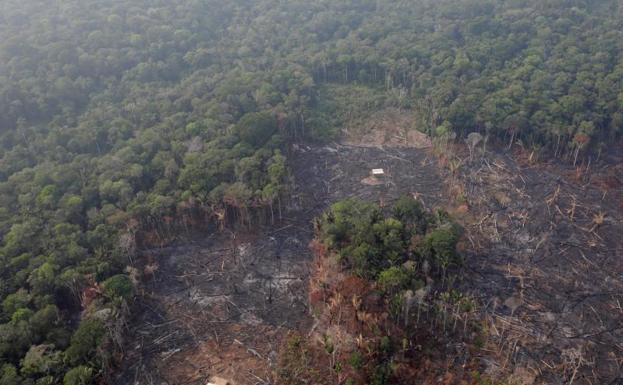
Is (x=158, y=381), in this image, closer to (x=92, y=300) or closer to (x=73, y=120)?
(x=92, y=300)

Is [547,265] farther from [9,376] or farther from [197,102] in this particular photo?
[197,102]

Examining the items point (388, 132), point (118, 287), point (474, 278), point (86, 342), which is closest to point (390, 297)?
point (474, 278)

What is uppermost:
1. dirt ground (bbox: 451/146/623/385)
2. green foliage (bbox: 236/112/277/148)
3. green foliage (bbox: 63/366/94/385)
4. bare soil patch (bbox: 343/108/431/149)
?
green foliage (bbox: 236/112/277/148)

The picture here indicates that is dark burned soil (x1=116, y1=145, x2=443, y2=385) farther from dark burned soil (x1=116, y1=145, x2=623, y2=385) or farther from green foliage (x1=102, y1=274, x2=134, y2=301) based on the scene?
green foliage (x1=102, y1=274, x2=134, y2=301)

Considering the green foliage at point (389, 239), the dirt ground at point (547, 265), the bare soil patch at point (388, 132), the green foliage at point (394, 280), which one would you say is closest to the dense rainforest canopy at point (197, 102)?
the bare soil patch at point (388, 132)

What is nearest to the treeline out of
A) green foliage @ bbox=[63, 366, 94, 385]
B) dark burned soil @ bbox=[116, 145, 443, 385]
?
dark burned soil @ bbox=[116, 145, 443, 385]

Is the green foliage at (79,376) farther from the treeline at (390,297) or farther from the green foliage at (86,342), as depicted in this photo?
the treeline at (390,297)

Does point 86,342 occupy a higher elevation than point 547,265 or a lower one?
higher
